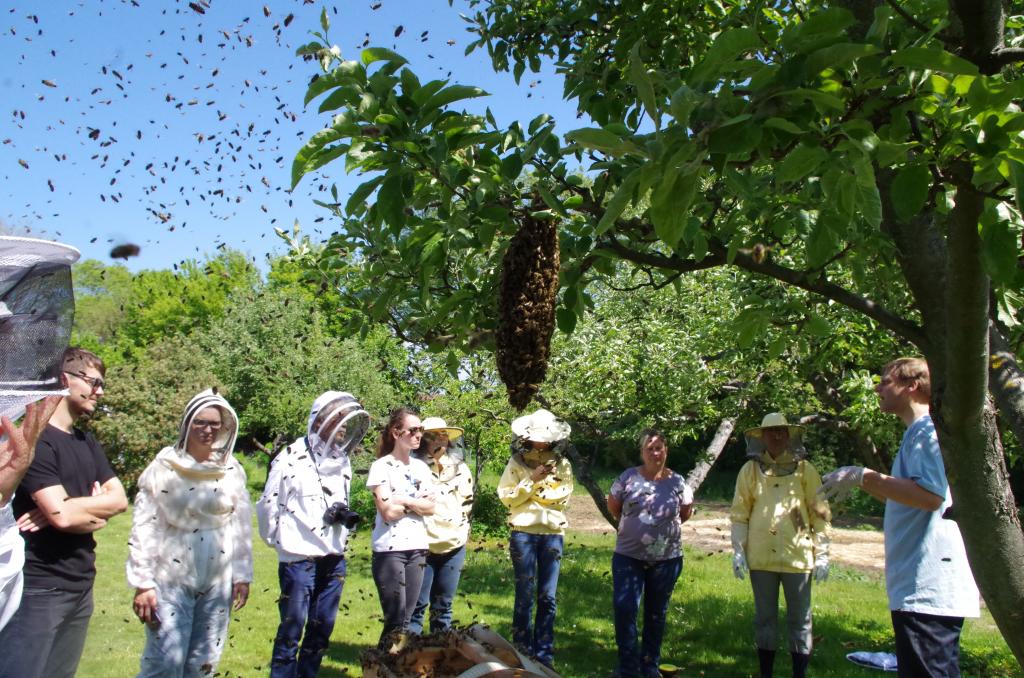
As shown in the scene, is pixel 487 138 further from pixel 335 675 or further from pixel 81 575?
pixel 335 675

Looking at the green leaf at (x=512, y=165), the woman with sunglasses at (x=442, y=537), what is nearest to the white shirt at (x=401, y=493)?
the woman with sunglasses at (x=442, y=537)

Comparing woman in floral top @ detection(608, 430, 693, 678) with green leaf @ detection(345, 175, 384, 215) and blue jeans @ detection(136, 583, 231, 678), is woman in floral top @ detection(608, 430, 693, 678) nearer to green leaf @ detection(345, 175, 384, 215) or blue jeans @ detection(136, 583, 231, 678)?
blue jeans @ detection(136, 583, 231, 678)

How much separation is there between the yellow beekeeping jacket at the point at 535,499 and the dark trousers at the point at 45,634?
3.57 metres

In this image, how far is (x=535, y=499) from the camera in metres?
7.10

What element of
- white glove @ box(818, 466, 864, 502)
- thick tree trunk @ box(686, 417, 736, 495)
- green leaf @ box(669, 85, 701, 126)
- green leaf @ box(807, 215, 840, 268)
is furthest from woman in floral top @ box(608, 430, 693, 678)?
green leaf @ box(669, 85, 701, 126)

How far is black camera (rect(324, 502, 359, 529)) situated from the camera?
5.61 meters

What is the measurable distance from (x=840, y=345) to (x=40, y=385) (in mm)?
5490

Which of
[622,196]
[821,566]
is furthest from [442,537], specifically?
[622,196]

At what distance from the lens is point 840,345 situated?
6.30 meters

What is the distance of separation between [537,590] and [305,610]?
2.13 metres

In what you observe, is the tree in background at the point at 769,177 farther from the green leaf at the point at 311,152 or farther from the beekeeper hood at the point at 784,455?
the beekeeper hood at the point at 784,455

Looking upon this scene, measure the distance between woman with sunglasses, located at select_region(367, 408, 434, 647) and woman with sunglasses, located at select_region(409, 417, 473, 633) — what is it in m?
0.26

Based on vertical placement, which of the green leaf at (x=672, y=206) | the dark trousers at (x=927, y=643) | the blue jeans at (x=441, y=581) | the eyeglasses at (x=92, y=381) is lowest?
the blue jeans at (x=441, y=581)

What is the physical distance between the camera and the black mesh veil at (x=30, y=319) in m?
2.47
